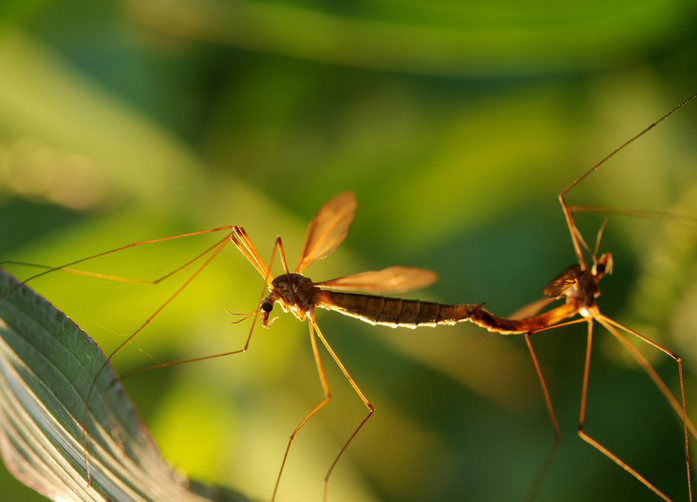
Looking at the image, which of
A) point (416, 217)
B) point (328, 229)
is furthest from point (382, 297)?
point (416, 217)

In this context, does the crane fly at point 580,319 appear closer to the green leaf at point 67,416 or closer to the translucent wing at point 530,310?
the translucent wing at point 530,310

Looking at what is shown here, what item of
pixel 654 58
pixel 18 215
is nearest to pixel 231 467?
pixel 18 215

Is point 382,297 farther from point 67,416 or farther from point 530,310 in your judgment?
point 67,416

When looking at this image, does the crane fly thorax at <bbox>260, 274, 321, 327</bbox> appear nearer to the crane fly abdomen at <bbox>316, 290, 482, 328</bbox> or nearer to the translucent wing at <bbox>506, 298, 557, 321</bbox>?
the crane fly abdomen at <bbox>316, 290, 482, 328</bbox>

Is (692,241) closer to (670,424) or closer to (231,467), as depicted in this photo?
(670,424)

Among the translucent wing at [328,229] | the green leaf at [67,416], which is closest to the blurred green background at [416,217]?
the translucent wing at [328,229]
